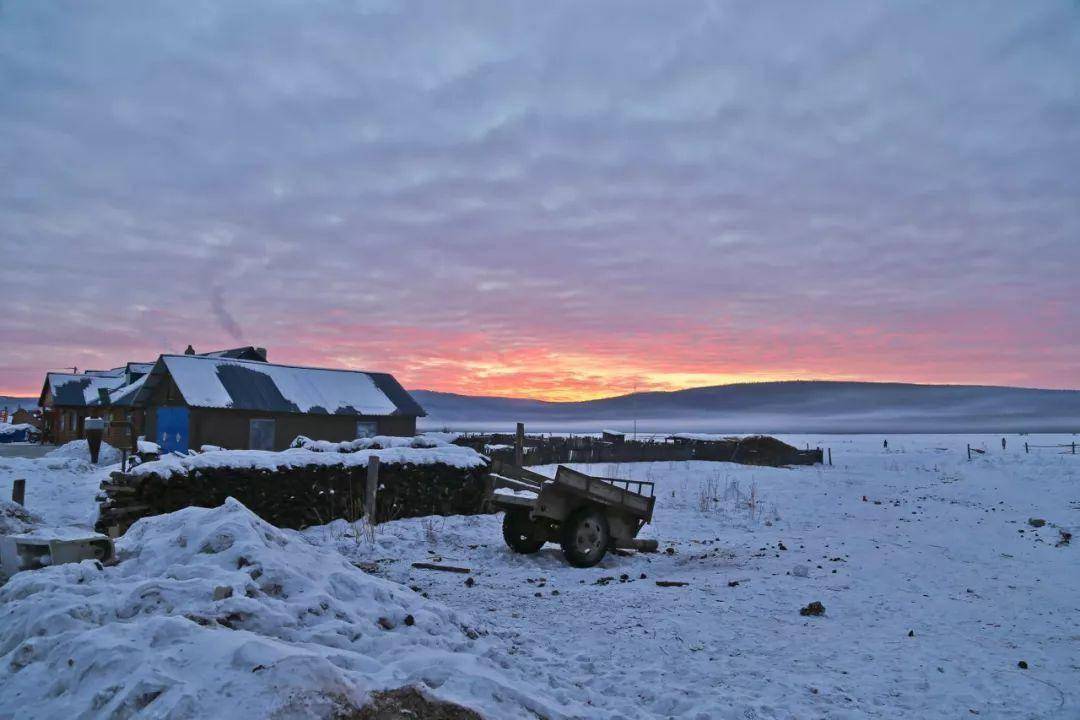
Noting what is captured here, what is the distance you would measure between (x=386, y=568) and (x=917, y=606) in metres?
7.36

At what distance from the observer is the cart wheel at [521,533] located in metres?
11.9

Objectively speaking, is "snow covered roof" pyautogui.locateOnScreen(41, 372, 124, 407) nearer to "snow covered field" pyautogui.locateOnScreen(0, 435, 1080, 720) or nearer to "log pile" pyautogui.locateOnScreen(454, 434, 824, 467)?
"log pile" pyautogui.locateOnScreen(454, 434, 824, 467)

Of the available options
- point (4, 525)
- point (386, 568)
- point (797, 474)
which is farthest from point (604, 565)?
point (797, 474)

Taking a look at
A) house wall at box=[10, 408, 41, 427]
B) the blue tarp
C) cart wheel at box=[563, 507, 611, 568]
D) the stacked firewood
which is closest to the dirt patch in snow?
cart wheel at box=[563, 507, 611, 568]

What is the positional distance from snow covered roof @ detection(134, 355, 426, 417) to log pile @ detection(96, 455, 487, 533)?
16683 mm

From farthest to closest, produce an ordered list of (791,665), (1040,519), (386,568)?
1. (1040,519)
2. (386,568)
3. (791,665)

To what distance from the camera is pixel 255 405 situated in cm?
3041

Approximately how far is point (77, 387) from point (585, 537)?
49187 mm

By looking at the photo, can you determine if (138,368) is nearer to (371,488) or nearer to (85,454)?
(85,454)

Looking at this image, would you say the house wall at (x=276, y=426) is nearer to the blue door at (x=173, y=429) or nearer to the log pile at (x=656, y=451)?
the blue door at (x=173, y=429)

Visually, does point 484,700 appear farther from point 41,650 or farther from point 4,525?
point 4,525

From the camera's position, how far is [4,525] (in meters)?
11.1

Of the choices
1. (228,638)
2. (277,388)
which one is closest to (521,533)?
(228,638)

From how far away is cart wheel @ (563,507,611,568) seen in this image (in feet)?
36.8
